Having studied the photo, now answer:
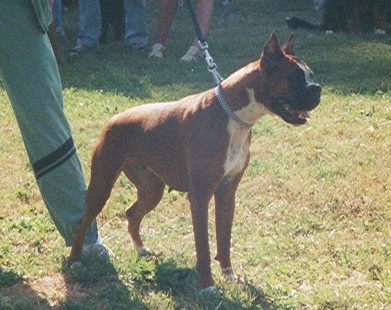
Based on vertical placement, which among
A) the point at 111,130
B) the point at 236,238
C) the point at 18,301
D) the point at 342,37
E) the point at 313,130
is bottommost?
the point at 342,37

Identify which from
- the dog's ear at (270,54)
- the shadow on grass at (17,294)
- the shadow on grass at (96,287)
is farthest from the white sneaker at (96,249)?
the dog's ear at (270,54)

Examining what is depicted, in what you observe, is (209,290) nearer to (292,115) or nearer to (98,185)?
(98,185)

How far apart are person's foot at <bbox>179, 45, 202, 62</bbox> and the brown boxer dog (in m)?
5.92

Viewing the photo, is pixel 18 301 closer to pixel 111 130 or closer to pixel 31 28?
pixel 111 130

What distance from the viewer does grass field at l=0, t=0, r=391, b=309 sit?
178 inches

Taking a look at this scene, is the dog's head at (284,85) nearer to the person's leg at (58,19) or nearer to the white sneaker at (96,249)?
the white sneaker at (96,249)

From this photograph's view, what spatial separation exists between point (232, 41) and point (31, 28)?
765 cm

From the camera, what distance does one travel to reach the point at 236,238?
545 cm

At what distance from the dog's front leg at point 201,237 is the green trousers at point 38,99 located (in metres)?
0.83

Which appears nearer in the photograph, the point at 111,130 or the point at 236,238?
the point at 111,130

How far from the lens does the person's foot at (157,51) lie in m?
11.1

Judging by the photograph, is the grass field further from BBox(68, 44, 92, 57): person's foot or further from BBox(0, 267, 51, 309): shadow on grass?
BBox(68, 44, 92, 57): person's foot

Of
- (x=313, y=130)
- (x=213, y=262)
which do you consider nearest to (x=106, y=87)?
(x=313, y=130)

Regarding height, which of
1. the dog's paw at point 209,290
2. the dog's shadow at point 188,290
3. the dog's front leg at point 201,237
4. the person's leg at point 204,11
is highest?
the dog's front leg at point 201,237
